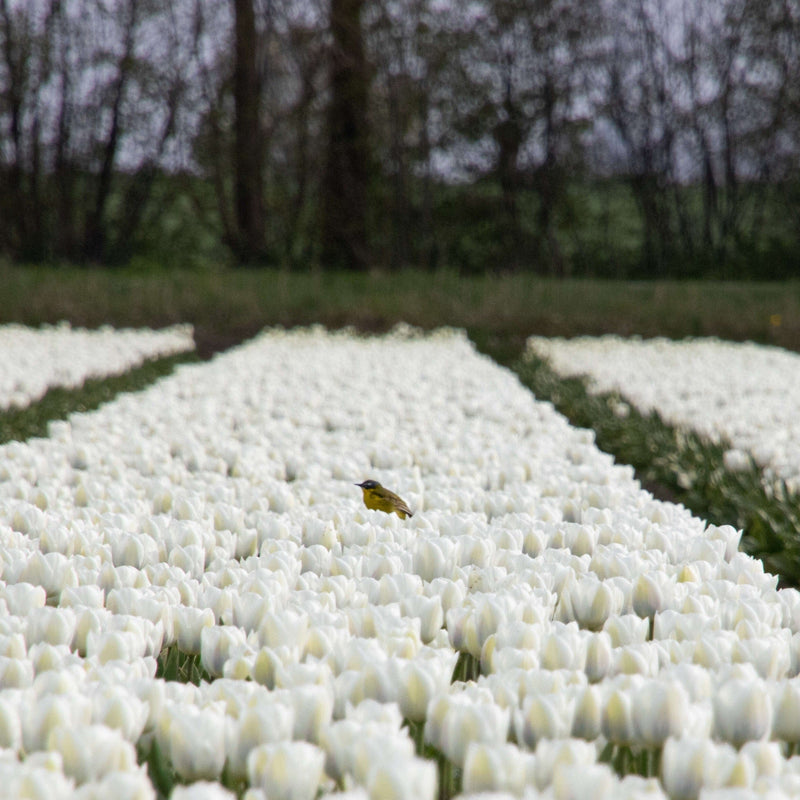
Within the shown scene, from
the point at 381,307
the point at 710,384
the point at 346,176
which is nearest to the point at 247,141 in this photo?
the point at 346,176

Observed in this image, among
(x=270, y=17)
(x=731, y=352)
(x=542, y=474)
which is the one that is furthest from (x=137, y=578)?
(x=270, y=17)

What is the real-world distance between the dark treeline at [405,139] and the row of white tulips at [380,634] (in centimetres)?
1571

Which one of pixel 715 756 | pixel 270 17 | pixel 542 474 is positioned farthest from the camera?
pixel 270 17

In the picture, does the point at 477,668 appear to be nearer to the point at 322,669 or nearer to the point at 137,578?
the point at 322,669

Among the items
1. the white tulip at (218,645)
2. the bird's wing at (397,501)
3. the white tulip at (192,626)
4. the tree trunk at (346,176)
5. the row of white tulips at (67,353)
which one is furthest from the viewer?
the tree trunk at (346,176)

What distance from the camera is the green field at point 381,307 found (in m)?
14.3

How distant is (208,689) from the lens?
1823 millimetres

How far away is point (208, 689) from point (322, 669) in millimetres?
220

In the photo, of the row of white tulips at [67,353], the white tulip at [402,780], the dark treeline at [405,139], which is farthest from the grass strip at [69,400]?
the dark treeline at [405,139]

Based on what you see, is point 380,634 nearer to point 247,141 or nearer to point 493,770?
point 493,770

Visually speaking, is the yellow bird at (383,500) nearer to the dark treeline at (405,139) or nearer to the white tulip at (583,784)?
the white tulip at (583,784)

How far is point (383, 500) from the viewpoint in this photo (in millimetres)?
3492

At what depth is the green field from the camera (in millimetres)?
14297

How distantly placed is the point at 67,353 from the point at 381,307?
623cm
